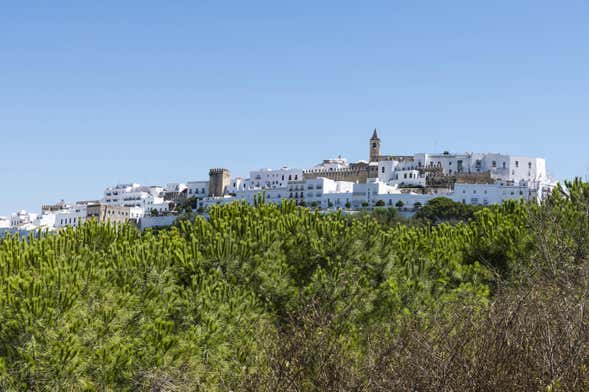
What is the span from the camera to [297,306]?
13891 mm

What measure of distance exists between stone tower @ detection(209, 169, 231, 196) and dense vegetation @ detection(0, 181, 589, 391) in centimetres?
8354

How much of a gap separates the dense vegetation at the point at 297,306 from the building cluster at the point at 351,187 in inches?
2217

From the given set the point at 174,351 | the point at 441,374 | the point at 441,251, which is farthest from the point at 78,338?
the point at 441,251

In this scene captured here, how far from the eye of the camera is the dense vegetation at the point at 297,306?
22.3ft

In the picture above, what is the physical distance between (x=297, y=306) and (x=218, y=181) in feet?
296

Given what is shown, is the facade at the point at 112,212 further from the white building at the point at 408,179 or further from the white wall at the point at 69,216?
the white building at the point at 408,179

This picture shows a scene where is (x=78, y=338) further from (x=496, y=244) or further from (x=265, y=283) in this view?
(x=496, y=244)

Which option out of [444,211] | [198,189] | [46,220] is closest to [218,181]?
[198,189]

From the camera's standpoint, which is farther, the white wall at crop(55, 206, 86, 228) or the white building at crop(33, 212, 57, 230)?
the white building at crop(33, 212, 57, 230)

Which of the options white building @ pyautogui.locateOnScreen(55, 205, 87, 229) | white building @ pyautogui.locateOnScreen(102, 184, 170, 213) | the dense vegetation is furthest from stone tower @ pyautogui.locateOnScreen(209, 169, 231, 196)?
the dense vegetation

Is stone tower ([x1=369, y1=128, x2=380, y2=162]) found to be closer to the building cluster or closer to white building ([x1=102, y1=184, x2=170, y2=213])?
the building cluster

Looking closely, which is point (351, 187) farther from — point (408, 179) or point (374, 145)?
point (374, 145)

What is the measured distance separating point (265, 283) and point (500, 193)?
222ft

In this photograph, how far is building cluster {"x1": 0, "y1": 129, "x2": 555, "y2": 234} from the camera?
3169 inches
